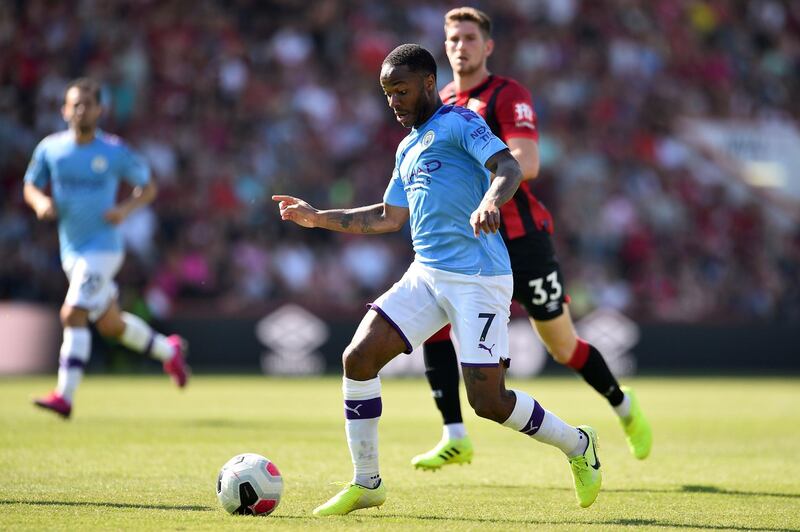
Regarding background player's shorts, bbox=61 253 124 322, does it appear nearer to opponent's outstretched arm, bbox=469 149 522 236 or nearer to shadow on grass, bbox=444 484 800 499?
shadow on grass, bbox=444 484 800 499

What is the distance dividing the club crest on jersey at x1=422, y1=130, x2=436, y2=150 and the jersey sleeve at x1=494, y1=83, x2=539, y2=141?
166cm

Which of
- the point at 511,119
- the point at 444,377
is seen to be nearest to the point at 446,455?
the point at 444,377

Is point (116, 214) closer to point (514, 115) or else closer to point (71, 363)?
point (71, 363)

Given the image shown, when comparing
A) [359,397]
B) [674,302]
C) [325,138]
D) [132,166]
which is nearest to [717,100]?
[674,302]

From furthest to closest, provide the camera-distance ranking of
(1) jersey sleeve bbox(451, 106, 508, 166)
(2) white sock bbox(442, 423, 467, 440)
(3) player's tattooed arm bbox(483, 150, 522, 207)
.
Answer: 1. (2) white sock bbox(442, 423, 467, 440)
2. (1) jersey sleeve bbox(451, 106, 508, 166)
3. (3) player's tattooed arm bbox(483, 150, 522, 207)

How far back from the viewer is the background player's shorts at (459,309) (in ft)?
21.1

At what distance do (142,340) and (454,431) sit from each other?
509 cm

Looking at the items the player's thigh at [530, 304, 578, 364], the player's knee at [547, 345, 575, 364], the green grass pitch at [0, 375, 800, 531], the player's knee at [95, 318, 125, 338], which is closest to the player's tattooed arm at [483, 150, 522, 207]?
the green grass pitch at [0, 375, 800, 531]

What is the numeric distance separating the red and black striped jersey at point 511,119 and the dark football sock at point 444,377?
2.93 ft

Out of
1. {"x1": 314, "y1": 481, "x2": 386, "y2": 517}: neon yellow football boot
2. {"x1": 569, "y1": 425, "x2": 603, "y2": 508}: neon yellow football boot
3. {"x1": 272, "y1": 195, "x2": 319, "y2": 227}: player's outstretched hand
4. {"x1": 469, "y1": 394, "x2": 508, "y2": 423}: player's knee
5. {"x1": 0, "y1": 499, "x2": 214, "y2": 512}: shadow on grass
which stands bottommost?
{"x1": 0, "y1": 499, "x2": 214, "y2": 512}: shadow on grass

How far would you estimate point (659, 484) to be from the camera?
308 inches

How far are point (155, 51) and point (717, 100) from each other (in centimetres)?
1154

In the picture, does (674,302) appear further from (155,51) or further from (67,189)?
(67,189)

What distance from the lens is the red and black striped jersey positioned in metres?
8.05
